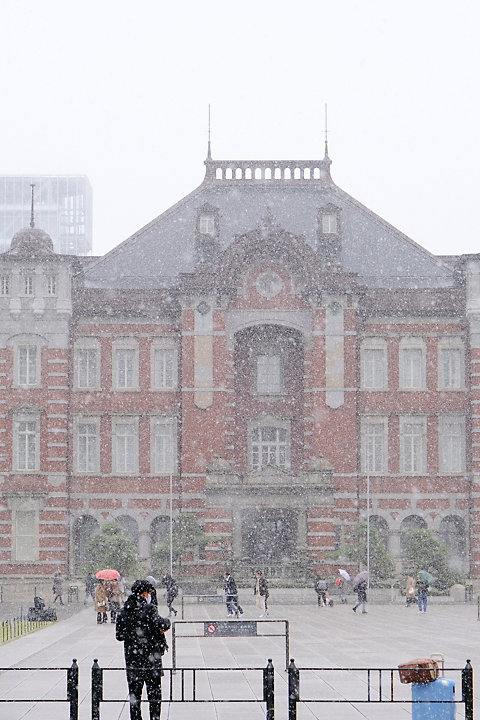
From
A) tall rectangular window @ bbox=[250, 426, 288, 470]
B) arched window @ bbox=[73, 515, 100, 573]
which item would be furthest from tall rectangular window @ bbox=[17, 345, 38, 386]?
tall rectangular window @ bbox=[250, 426, 288, 470]

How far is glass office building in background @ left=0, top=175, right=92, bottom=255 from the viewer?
570 ft

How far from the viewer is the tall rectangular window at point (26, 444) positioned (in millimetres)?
51938

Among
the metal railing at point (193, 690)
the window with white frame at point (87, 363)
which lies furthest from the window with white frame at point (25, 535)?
the metal railing at point (193, 690)

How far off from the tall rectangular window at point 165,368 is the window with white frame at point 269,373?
142 inches

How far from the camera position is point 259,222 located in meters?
56.3

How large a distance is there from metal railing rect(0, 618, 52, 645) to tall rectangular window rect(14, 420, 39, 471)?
49.9ft

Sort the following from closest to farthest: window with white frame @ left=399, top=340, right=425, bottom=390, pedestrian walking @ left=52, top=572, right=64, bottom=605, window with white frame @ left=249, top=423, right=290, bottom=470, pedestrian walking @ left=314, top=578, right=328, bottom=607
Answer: pedestrian walking @ left=314, top=578, right=328, bottom=607
pedestrian walking @ left=52, top=572, right=64, bottom=605
window with white frame @ left=399, top=340, right=425, bottom=390
window with white frame @ left=249, top=423, right=290, bottom=470

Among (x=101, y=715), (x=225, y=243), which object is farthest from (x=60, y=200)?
(x=101, y=715)

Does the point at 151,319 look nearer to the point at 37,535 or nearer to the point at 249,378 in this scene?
the point at 249,378

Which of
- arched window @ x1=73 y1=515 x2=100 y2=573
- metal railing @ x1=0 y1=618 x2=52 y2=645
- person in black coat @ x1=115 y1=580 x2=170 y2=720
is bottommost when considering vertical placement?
metal railing @ x1=0 y1=618 x2=52 y2=645

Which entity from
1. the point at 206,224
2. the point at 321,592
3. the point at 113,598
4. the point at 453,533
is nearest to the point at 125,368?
the point at 206,224

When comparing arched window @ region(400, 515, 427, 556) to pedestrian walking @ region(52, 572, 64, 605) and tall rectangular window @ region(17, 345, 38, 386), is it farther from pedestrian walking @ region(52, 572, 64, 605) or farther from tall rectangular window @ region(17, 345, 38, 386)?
tall rectangular window @ region(17, 345, 38, 386)

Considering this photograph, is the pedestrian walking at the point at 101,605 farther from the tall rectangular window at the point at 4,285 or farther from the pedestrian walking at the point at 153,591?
the tall rectangular window at the point at 4,285

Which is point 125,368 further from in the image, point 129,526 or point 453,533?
point 453,533
